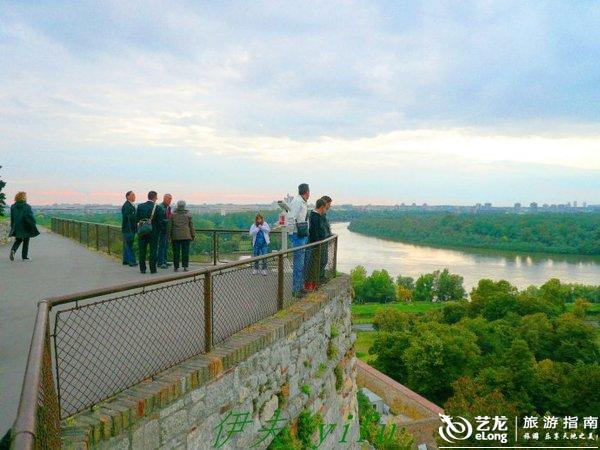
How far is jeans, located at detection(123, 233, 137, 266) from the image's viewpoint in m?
11.0

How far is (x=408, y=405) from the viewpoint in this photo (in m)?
26.0

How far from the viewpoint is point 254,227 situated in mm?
10094

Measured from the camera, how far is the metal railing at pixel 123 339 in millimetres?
2412

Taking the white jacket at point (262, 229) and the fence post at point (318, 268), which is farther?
the white jacket at point (262, 229)

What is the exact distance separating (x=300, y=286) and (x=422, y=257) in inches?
3729

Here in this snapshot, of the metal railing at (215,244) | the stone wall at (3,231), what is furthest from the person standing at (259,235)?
the stone wall at (3,231)

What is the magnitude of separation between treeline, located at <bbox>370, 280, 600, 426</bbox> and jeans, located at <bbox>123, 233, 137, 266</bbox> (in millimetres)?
16625

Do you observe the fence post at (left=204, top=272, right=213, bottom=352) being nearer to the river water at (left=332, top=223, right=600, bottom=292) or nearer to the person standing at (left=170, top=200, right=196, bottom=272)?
the person standing at (left=170, top=200, right=196, bottom=272)

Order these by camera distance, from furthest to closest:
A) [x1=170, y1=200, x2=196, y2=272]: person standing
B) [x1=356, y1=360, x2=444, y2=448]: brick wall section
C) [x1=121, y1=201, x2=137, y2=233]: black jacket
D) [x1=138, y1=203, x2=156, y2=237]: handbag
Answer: [x1=356, y1=360, x2=444, y2=448]: brick wall section
[x1=121, y1=201, x2=137, y2=233]: black jacket
[x1=170, y1=200, x2=196, y2=272]: person standing
[x1=138, y1=203, x2=156, y2=237]: handbag

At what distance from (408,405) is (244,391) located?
23892 millimetres

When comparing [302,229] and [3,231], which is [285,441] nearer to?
[302,229]

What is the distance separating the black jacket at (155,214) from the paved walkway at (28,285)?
106 cm

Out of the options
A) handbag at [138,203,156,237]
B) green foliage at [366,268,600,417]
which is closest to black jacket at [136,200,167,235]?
handbag at [138,203,156,237]

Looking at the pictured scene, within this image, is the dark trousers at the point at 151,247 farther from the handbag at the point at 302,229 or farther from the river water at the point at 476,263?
the river water at the point at 476,263
